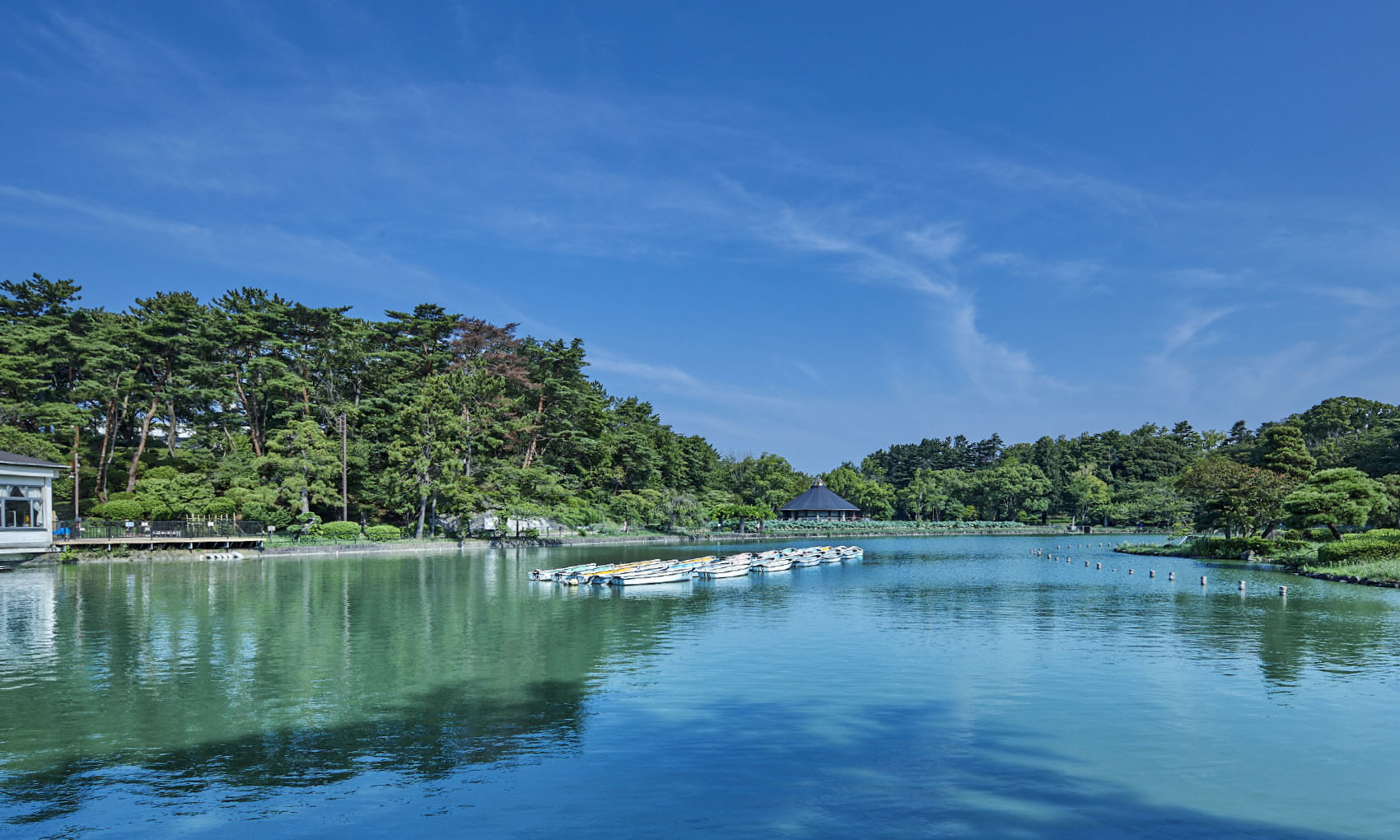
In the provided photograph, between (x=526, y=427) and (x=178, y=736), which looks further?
(x=526, y=427)

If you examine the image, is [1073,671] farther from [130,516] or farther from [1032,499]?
[1032,499]

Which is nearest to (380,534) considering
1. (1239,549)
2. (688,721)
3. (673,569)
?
(673,569)

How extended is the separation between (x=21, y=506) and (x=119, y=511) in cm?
794

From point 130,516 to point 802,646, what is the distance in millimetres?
39719


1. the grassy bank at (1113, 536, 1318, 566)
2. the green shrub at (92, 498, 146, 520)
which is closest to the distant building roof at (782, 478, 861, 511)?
the grassy bank at (1113, 536, 1318, 566)

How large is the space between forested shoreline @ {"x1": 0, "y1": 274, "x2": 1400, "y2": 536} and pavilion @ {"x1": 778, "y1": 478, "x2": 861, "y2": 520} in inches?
675

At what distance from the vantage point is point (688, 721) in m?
12.5

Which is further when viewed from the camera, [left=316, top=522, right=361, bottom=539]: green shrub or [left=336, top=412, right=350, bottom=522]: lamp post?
[left=336, top=412, right=350, bottom=522]: lamp post

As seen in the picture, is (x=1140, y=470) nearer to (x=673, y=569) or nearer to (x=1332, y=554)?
(x=1332, y=554)

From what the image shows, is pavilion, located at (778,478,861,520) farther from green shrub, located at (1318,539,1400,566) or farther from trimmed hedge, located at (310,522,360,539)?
green shrub, located at (1318,539,1400,566)

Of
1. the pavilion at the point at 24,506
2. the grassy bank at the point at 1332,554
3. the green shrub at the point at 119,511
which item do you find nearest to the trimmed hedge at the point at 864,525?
the grassy bank at the point at 1332,554

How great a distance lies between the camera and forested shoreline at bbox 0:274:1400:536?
149 feet

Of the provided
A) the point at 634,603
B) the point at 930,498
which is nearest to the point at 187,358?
the point at 634,603

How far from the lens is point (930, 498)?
95812 millimetres
